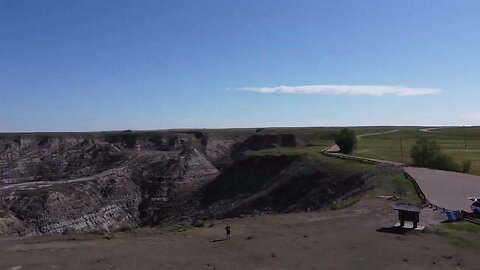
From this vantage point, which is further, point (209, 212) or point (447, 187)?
point (209, 212)

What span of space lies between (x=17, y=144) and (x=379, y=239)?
12873 cm

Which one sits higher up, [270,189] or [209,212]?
[270,189]

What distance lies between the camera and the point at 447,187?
39.8m

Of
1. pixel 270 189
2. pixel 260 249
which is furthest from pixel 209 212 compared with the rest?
pixel 260 249

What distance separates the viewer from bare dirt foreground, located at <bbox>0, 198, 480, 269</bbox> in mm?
21516

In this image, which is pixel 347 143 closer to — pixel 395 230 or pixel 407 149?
pixel 407 149

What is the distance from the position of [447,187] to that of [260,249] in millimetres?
22082

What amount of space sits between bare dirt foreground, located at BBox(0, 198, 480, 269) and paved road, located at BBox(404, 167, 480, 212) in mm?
3652

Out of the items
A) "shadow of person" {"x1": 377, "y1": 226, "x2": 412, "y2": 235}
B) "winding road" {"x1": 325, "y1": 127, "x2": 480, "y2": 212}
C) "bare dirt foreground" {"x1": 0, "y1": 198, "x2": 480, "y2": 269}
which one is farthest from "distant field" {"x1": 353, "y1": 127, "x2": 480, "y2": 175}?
"bare dirt foreground" {"x1": 0, "y1": 198, "x2": 480, "y2": 269}

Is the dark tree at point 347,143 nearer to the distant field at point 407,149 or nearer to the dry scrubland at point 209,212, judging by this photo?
the distant field at point 407,149

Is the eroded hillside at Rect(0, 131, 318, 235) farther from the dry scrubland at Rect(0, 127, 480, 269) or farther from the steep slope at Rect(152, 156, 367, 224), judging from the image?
the steep slope at Rect(152, 156, 367, 224)

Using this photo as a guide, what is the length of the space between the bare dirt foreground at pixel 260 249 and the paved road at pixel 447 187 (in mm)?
3652

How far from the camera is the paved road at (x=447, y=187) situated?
108 ft

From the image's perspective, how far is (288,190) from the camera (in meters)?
56.3
